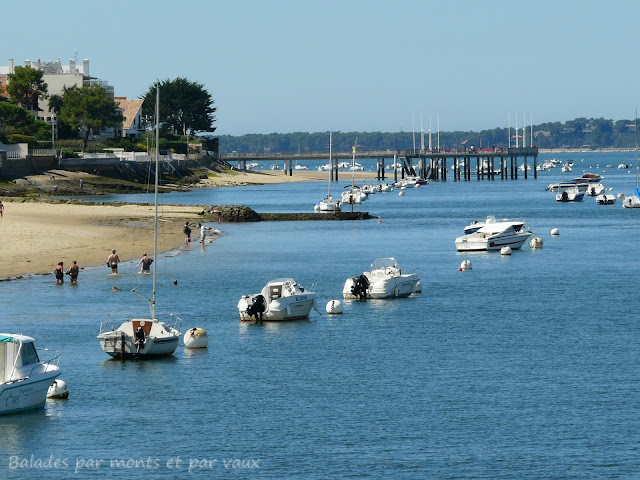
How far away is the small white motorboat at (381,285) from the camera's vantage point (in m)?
66.8

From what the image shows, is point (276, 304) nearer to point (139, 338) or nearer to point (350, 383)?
point (139, 338)

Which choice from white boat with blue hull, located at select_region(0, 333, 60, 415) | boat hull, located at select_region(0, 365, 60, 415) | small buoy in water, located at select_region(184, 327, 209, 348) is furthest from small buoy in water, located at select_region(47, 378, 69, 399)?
small buoy in water, located at select_region(184, 327, 209, 348)

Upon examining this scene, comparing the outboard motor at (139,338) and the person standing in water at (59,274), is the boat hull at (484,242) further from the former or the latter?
the outboard motor at (139,338)

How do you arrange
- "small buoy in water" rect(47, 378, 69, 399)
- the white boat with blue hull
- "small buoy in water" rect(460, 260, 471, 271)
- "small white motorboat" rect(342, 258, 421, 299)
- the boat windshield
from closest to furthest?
the white boat with blue hull < "small buoy in water" rect(47, 378, 69, 399) < "small white motorboat" rect(342, 258, 421, 299) < the boat windshield < "small buoy in water" rect(460, 260, 471, 271)

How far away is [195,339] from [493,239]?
4853 centimetres

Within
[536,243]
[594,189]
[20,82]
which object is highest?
[20,82]

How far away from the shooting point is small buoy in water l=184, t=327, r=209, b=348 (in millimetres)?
50562

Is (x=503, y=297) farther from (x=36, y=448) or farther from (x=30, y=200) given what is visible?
(x=30, y=200)

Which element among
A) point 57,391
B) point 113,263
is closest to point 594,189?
point 113,263

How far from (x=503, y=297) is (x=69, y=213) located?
5817cm

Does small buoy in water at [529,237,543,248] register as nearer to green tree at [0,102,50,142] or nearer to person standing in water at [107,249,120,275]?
person standing in water at [107,249,120,275]

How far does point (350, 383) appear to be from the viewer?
44.9 meters

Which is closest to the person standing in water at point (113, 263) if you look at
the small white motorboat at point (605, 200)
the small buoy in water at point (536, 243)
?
the small buoy in water at point (536, 243)

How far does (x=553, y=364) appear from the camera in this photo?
48281 mm
